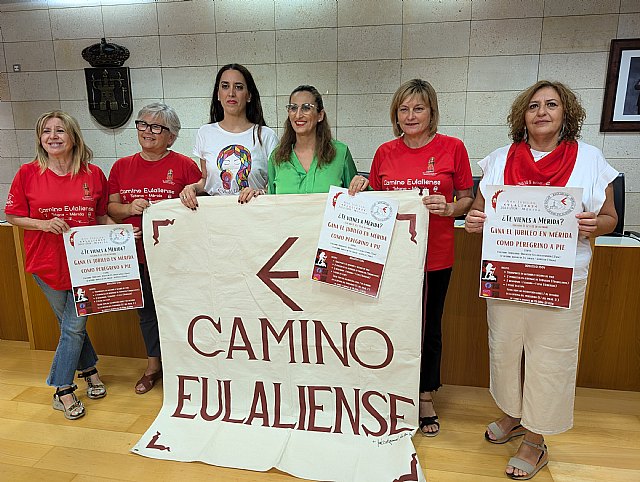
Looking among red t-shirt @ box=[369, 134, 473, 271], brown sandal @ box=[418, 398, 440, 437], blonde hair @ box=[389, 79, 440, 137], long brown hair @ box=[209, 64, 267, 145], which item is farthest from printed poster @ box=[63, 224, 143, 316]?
brown sandal @ box=[418, 398, 440, 437]

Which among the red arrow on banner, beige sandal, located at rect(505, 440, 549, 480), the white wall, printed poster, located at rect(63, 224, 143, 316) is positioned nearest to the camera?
beige sandal, located at rect(505, 440, 549, 480)

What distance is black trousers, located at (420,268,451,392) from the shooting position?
190 cm

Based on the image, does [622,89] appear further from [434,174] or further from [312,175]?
[312,175]

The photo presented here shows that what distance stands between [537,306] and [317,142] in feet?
3.47

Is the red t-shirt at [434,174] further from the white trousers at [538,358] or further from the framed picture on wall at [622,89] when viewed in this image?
→ the framed picture on wall at [622,89]

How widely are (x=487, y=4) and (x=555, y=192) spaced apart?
281 cm

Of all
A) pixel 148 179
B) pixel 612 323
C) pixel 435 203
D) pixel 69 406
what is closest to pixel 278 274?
pixel 435 203

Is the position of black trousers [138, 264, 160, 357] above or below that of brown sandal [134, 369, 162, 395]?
above

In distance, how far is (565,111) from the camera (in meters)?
1.55

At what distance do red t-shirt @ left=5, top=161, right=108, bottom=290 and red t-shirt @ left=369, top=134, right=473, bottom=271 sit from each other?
1.28 meters

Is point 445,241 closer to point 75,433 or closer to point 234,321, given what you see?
point 234,321

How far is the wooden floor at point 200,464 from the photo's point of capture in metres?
1.75

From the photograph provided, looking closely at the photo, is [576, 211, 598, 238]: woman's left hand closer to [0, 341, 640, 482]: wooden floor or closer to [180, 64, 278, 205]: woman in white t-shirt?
[0, 341, 640, 482]: wooden floor

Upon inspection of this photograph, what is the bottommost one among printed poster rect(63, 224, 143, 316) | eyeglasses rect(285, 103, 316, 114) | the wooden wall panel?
the wooden wall panel
